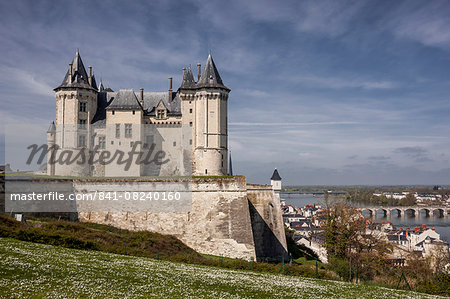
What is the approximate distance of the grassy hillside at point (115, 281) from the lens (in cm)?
973

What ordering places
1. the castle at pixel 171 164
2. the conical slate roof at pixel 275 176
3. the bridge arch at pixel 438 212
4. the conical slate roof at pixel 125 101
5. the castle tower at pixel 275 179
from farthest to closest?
the bridge arch at pixel 438 212, the conical slate roof at pixel 275 176, the castle tower at pixel 275 179, the conical slate roof at pixel 125 101, the castle at pixel 171 164

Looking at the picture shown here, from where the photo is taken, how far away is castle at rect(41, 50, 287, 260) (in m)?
27.8

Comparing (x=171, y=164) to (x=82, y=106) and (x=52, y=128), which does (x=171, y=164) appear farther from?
(x=52, y=128)

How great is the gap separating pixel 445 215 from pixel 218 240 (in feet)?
429

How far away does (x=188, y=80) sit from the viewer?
1624 inches

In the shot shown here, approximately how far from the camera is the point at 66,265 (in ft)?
40.7

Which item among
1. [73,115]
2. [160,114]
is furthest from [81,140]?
[160,114]

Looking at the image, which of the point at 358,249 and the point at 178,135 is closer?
the point at 358,249

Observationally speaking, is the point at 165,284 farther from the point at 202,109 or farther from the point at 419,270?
the point at 419,270

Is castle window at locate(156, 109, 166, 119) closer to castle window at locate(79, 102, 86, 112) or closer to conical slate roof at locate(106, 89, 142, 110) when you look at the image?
conical slate roof at locate(106, 89, 142, 110)

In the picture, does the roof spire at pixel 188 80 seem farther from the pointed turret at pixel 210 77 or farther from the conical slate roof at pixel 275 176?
the conical slate roof at pixel 275 176

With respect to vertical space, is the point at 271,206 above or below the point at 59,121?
below

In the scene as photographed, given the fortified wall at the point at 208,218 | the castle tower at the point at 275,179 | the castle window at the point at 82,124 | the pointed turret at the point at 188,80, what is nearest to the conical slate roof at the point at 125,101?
the castle window at the point at 82,124

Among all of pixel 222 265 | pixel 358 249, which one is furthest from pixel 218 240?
pixel 358 249
